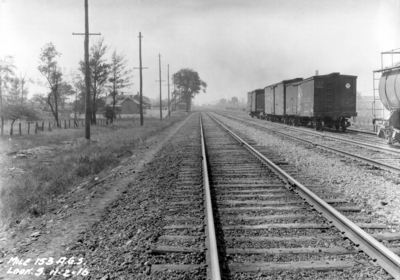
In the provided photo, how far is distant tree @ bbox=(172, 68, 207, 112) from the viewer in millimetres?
119062

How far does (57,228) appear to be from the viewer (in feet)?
16.2

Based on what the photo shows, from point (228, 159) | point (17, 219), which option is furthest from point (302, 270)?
point (228, 159)

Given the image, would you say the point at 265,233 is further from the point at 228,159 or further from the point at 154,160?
the point at 154,160

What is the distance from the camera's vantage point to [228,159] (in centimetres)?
1028

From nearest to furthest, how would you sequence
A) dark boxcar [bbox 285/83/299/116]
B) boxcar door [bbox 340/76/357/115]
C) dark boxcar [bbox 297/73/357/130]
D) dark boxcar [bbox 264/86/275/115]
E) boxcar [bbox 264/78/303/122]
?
dark boxcar [bbox 297/73/357/130]
boxcar door [bbox 340/76/357/115]
dark boxcar [bbox 285/83/299/116]
boxcar [bbox 264/78/303/122]
dark boxcar [bbox 264/86/275/115]

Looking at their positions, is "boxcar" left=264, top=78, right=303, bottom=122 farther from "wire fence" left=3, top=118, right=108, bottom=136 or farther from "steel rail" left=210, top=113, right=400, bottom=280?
"steel rail" left=210, top=113, right=400, bottom=280

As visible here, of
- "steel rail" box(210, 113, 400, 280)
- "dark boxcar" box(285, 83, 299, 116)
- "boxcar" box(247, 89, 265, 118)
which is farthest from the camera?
"boxcar" box(247, 89, 265, 118)

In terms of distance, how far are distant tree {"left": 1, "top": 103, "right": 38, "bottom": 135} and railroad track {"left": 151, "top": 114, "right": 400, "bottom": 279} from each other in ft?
88.2

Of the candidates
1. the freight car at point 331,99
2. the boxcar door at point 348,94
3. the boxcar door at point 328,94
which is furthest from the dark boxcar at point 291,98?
the boxcar door at point 348,94

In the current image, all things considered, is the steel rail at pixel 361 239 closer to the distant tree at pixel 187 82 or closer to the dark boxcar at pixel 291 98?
the dark boxcar at pixel 291 98

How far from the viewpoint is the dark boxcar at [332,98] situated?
64.8 ft

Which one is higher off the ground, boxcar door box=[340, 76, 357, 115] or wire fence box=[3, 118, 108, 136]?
boxcar door box=[340, 76, 357, 115]

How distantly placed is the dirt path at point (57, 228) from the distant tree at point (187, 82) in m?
112

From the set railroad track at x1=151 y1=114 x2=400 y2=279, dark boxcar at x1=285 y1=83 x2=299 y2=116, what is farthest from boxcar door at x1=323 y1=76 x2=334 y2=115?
railroad track at x1=151 y1=114 x2=400 y2=279
